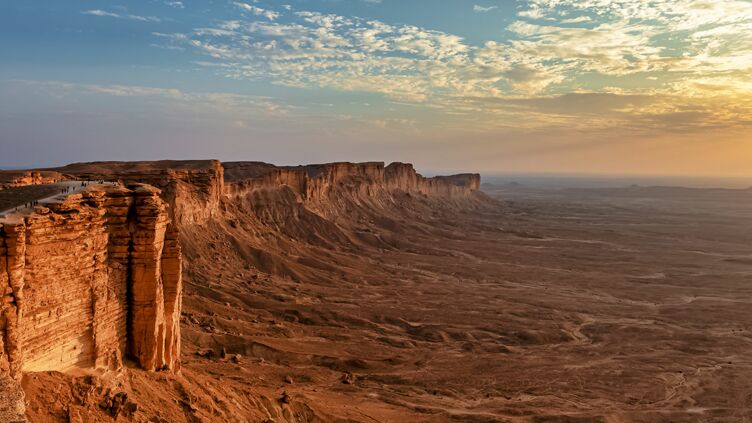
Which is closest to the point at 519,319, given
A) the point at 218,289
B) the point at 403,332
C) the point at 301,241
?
the point at 403,332

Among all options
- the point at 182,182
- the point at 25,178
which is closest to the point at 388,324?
the point at 182,182

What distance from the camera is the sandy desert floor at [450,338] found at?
21.0 m

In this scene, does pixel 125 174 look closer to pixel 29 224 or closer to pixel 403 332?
pixel 403 332

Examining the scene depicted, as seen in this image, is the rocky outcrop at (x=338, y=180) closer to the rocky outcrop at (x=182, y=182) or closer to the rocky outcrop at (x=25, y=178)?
the rocky outcrop at (x=182, y=182)

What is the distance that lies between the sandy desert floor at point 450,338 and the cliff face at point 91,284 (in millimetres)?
855

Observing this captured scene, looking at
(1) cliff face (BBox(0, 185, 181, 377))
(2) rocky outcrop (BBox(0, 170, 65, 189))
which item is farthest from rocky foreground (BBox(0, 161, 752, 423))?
(2) rocky outcrop (BBox(0, 170, 65, 189))

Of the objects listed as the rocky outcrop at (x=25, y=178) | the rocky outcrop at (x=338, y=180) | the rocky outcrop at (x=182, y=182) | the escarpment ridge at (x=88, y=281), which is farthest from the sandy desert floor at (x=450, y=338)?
the rocky outcrop at (x=25, y=178)

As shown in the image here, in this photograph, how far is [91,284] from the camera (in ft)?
38.0

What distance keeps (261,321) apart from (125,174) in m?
14.2

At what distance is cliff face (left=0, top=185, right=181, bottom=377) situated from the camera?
31.3ft

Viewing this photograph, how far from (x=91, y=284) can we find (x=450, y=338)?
25.5 m

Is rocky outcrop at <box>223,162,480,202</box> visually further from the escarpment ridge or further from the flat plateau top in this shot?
the escarpment ridge

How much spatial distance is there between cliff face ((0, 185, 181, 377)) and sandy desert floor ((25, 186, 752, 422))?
0.86 m

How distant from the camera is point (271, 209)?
59156 mm
